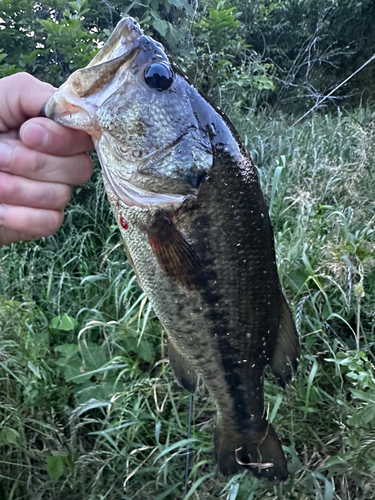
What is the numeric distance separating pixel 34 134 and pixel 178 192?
50 cm

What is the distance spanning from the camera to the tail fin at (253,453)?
1373mm

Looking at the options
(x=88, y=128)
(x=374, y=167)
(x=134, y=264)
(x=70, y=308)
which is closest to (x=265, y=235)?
(x=134, y=264)

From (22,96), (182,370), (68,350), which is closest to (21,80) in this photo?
(22,96)

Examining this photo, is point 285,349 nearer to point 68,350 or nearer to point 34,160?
point 34,160

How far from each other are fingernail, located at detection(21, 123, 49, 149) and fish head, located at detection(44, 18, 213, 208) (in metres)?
0.06

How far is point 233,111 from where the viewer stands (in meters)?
4.08

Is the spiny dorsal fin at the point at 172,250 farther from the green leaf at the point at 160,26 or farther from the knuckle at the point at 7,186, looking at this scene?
the green leaf at the point at 160,26

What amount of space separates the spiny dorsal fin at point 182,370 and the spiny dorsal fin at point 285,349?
0.33m

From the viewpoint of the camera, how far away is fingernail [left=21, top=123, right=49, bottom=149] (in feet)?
3.62

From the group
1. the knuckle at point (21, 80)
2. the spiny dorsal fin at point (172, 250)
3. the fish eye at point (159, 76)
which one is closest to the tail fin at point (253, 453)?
the spiny dorsal fin at point (172, 250)

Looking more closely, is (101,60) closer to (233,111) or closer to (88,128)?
(88,128)

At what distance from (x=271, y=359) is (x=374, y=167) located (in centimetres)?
212

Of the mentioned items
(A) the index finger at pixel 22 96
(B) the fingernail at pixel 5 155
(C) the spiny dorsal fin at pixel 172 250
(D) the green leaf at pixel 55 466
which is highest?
(A) the index finger at pixel 22 96

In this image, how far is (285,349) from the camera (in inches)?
52.3
